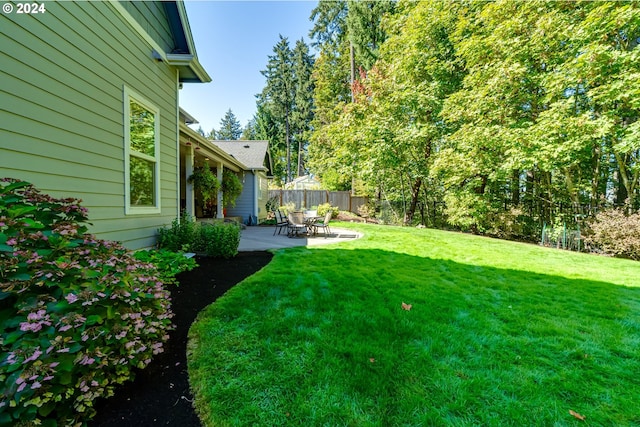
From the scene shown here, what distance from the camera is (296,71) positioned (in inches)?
1066

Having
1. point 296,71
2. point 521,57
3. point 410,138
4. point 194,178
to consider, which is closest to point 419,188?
point 410,138

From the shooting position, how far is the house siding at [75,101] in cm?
233

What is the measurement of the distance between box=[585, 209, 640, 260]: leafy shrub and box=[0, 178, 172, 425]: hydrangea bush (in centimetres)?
1046

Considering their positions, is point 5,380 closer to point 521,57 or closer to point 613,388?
point 613,388

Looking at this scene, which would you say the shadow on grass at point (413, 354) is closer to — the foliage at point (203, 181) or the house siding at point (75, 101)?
the house siding at point (75, 101)

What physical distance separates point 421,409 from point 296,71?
1191 inches

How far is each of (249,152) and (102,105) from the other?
10782mm

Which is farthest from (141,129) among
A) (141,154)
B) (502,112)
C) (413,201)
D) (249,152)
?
(413,201)

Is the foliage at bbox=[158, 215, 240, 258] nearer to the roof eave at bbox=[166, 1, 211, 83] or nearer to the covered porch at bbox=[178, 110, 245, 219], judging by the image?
the covered porch at bbox=[178, 110, 245, 219]

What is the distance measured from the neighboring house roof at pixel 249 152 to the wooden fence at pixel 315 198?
138 inches

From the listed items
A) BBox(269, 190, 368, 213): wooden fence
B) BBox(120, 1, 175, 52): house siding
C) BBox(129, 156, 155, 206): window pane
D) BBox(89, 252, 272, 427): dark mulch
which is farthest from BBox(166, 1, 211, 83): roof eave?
BBox(269, 190, 368, 213): wooden fence

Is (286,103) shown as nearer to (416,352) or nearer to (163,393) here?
(416,352)

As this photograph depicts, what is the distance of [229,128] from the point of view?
49.8 metres

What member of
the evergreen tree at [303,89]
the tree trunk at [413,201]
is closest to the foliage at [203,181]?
the tree trunk at [413,201]
